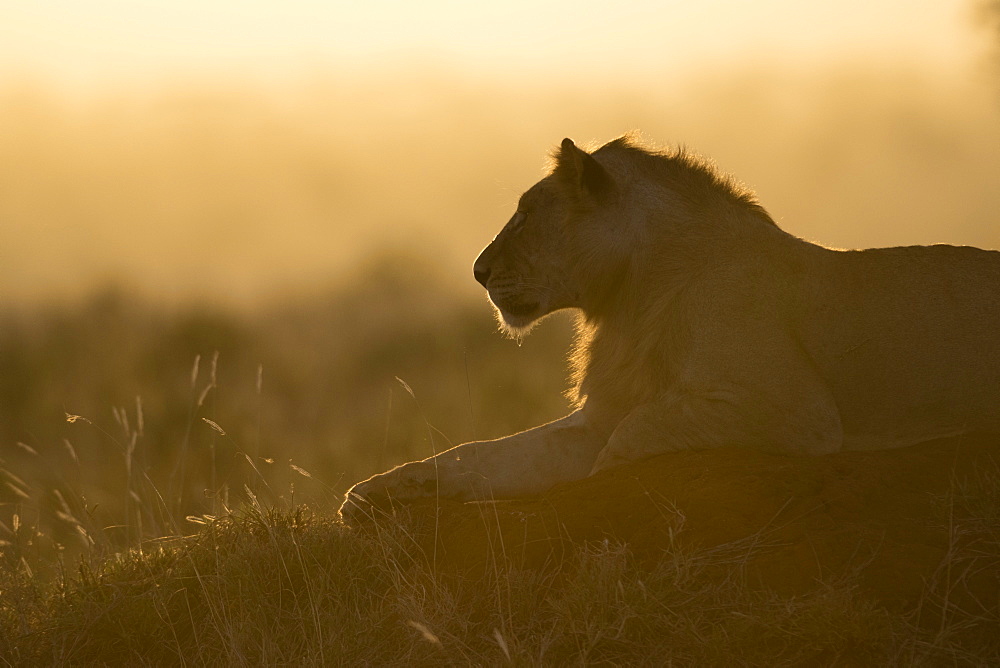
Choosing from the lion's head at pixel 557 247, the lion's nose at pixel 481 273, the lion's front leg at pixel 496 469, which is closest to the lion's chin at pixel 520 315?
the lion's head at pixel 557 247

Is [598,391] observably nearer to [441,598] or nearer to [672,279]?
[672,279]

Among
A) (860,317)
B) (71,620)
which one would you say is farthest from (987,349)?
(71,620)

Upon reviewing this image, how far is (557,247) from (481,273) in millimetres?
451

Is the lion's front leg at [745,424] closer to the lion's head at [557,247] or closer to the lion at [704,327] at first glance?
the lion at [704,327]

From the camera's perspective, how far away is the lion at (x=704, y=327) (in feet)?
15.7

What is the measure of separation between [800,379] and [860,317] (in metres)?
0.53

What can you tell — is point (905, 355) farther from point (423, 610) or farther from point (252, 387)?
point (252, 387)

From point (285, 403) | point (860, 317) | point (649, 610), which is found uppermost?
point (860, 317)

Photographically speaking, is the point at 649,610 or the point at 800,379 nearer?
the point at 649,610

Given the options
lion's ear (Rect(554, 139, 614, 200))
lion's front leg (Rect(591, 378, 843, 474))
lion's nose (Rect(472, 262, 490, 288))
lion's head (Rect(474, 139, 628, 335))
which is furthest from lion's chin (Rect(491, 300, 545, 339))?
lion's front leg (Rect(591, 378, 843, 474))

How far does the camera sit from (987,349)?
16.4 ft

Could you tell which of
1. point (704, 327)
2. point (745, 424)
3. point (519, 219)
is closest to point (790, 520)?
point (745, 424)

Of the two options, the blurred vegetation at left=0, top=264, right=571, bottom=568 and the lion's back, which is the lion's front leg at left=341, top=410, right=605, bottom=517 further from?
the blurred vegetation at left=0, top=264, right=571, bottom=568

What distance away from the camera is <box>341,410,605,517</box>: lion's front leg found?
519cm
